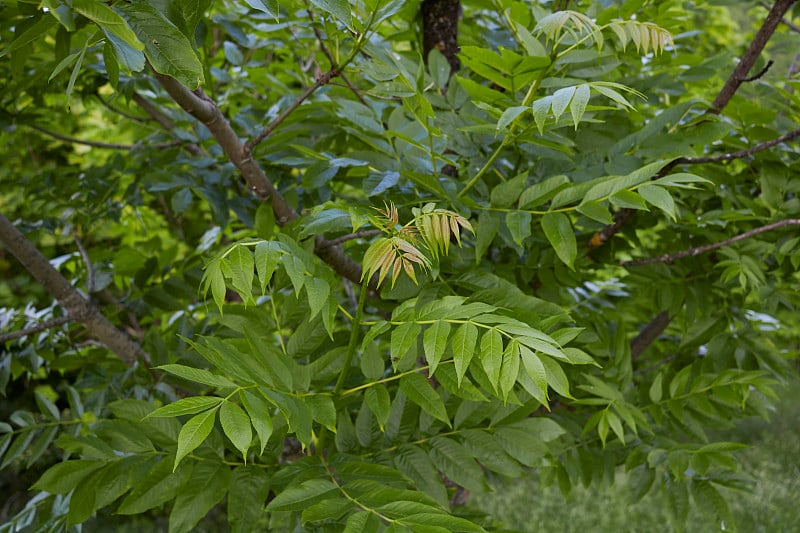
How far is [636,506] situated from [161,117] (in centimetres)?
340

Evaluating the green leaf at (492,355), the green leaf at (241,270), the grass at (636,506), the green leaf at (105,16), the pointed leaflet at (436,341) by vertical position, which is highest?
the green leaf at (105,16)

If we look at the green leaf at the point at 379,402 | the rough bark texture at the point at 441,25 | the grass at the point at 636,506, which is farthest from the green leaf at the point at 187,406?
the grass at the point at 636,506

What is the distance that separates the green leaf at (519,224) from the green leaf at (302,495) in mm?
448

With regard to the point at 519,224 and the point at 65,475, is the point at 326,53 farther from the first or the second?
the point at 65,475

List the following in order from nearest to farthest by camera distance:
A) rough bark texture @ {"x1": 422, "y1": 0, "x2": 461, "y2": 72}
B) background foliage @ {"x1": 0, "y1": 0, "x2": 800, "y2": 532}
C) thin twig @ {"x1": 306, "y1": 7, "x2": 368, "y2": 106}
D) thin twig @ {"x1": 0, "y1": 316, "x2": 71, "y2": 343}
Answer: background foliage @ {"x1": 0, "y1": 0, "x2": 800, "y2": 532} < thin twig @ {"x1": 306, "y1": 7, "x2": 368, "y2": 106} < thin twig @ {"x1": 0, "y1": 316, "x2": 71, "y2": 343} < rough bark texture @ {"x1": 422, "y1": 0, "x2": 461, "y2": 72}

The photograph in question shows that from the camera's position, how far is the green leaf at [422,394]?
0.97m

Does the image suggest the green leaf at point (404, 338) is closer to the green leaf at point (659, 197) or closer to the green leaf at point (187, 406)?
the green leaf at point (187, 406)

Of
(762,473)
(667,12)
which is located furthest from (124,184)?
(762,473)

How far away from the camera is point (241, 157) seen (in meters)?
1.18

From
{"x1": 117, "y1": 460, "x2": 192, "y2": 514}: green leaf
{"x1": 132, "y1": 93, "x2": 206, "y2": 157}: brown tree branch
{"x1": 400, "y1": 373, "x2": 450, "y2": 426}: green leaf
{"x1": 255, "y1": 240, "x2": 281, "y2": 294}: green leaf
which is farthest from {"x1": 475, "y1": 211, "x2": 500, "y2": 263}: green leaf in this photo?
{"x1": 132, "y1": 93, "x2": 206, "y2": 157}: brown tree branch

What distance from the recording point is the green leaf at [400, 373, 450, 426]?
0.97 metres

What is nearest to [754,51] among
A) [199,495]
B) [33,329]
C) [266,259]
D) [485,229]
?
[485,229]

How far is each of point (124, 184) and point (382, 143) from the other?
1519 mm

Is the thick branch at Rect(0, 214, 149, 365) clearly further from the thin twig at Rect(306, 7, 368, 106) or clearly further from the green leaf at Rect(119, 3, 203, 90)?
the green leaf at Rect(119, 3, 203, 90)
